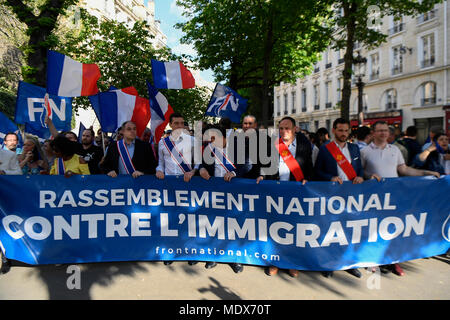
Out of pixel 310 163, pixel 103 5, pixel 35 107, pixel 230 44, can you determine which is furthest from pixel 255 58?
pixel 103 5

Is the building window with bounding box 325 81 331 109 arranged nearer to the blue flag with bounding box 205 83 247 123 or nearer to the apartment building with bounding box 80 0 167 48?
the apartment building with bounding box 80 0 167 48

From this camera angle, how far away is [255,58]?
18.2 meters

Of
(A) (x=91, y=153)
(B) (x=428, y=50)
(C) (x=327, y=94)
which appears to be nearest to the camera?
(A) (x=91, y=153)

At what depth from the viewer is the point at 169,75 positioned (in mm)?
6406

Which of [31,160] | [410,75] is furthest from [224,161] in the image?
[410,75]

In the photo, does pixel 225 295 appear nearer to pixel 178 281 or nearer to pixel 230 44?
pixel 178 281

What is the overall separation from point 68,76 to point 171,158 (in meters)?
2.32

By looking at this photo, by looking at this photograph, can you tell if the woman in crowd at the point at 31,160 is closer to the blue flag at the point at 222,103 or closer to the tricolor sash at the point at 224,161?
the tricolor sash at the point at 224,161

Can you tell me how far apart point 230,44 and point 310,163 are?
14.8 m

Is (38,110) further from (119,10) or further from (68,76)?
(119,10)

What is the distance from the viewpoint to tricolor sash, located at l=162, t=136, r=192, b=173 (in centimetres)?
456

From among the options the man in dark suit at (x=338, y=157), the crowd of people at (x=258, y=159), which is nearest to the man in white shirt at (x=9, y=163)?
the crowd of people at (x=258, y=159)

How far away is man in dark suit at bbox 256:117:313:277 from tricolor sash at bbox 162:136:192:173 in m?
1.07

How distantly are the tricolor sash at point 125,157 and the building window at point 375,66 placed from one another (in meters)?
31.8
